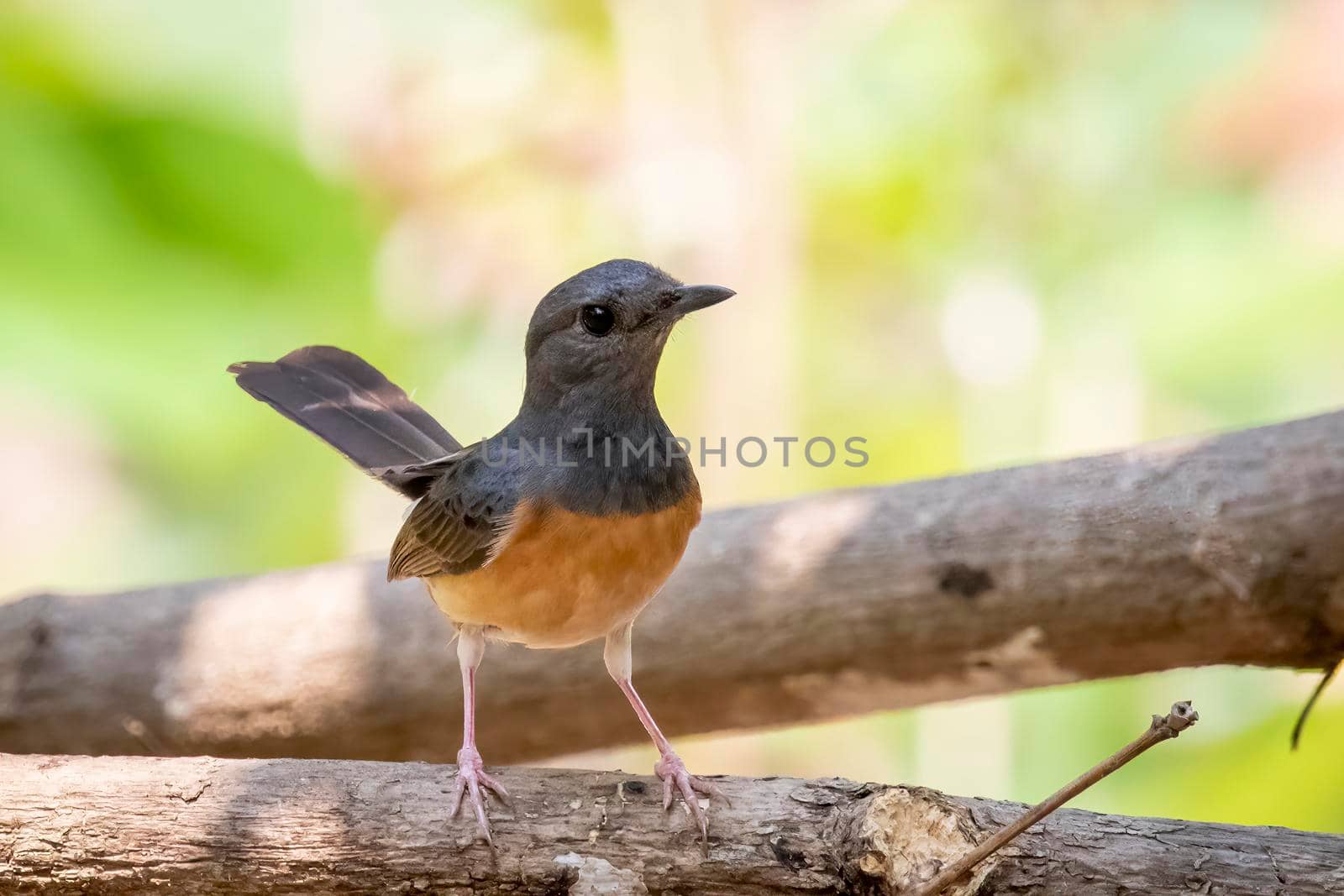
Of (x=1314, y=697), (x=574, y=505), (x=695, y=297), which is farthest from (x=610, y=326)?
(x=1314, y=697)

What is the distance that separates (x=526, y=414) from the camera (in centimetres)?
311

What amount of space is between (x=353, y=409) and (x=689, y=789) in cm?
173

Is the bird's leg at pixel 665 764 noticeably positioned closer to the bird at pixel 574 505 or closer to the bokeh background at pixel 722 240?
the bird at pixel 574 505

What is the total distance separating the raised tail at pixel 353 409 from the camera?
3.50 meters

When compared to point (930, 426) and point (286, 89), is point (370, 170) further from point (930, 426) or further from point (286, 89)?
point (930, 426)

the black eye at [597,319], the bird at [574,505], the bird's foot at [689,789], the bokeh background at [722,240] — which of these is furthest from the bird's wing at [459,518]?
the bokeh background at [722,240]

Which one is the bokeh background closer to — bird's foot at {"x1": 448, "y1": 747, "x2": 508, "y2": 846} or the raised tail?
the raised tail

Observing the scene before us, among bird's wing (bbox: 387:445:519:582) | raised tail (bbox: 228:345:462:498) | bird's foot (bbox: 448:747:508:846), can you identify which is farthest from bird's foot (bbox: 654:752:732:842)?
raised tail (bbox: 228:345:462:498)

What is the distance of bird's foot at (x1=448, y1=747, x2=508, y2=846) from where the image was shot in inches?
97.9

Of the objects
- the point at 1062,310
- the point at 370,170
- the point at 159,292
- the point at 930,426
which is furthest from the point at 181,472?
the point at 1062,310

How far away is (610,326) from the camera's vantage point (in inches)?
115

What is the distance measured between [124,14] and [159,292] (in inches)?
65.6

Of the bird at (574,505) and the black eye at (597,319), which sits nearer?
the bird at (574,505)

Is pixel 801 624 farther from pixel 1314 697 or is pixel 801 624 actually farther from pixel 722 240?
pixel 722 240
